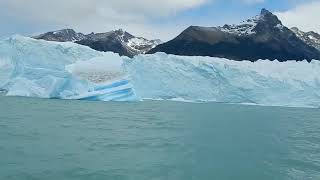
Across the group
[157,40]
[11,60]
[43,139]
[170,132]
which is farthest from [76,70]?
[157,40]

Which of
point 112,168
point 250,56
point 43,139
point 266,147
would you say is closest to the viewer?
point 112,168

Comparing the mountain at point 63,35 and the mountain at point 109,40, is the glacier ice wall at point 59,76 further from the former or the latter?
the mountain at point 63,35

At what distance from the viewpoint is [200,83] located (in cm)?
→ 3438

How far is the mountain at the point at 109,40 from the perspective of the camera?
6206 cm

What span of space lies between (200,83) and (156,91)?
3.34m

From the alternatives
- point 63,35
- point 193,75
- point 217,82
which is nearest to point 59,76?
point 193,75

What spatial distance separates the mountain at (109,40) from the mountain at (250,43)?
9.09 metres

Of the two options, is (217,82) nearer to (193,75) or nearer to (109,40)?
(193,75)

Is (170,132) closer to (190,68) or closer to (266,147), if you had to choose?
(266,147)

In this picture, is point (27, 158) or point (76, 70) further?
point (76, 70)

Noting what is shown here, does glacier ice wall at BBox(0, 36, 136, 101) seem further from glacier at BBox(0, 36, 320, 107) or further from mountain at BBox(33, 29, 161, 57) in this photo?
mountain at BBox(33, 29, 161, 57)

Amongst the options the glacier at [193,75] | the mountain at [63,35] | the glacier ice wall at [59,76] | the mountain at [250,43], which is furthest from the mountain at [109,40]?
the glacier ice wall at [59,76]

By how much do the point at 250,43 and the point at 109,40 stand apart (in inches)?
768

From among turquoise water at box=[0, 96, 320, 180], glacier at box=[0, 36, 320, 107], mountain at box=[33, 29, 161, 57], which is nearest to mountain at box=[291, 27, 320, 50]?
mountain at box=[33, 29, 161, 57]
